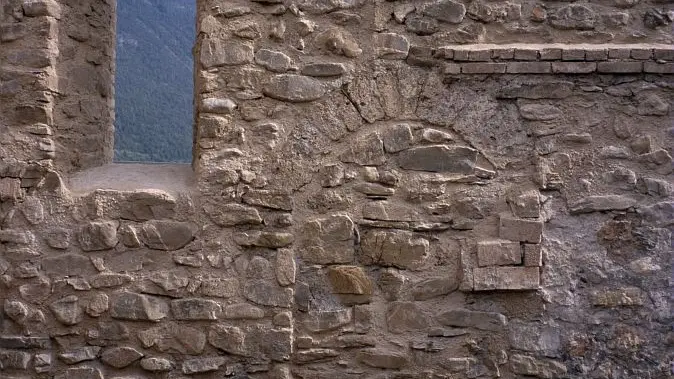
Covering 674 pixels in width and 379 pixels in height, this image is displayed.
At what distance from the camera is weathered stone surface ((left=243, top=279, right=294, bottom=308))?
3.16m

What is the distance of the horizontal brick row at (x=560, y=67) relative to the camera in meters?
3.15

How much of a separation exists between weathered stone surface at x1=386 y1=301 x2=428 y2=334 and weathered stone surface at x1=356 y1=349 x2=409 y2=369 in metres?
0.10

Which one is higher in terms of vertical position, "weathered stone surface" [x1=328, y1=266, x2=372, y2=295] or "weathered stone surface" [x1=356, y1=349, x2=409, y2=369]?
"weathered stone surface" [x1=328, y1=266, x2=372, y2=295]

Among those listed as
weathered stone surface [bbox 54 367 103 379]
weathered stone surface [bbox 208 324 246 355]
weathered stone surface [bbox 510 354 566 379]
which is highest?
weathered stone surface [bbox 208 324 246 355]

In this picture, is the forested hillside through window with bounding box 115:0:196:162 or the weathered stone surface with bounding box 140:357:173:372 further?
the forested hillside through window with bounding box 115:0:196:162

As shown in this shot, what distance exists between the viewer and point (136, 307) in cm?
315

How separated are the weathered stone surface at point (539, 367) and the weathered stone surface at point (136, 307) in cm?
154

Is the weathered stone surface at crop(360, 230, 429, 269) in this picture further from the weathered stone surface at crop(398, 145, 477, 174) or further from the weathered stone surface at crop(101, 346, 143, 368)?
the weathered stone surface at crop(101, 346, 143, 368)

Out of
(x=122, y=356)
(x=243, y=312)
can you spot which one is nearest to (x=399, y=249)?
(x=243, y=312)

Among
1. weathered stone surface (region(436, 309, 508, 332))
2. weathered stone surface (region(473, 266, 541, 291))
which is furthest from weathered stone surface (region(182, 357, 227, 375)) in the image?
weathered stone surface (region(473, 266, 541, 291))

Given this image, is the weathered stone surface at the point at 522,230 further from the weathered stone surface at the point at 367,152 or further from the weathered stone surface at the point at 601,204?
the weathered stone surface at the point at 367,152

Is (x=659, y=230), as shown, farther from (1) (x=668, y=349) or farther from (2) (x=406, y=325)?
(2) (x=406, y=325)

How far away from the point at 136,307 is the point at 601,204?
2.05 metres

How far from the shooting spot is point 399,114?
3.20m
